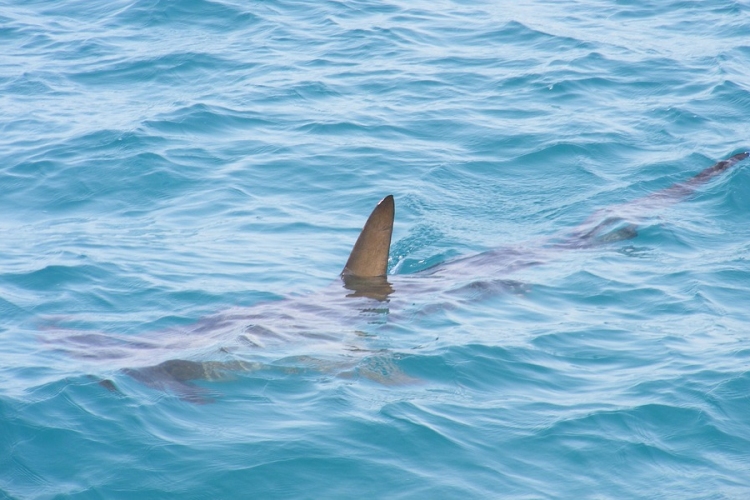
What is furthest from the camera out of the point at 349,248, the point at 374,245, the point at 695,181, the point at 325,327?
the point at 695,181

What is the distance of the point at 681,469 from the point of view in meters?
5.59

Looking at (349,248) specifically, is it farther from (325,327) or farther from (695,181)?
(695,181)

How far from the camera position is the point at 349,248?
930 cm

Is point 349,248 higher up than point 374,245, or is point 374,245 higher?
point 374,245

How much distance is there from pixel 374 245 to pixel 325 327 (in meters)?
0.93

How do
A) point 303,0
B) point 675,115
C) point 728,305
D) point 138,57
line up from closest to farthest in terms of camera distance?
point 728,305, point 675,115, point 138,57, point 303,0

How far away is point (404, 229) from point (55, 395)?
4383 mm

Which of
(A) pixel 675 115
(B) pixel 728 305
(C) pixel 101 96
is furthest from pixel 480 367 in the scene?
(C) pixel 101 96

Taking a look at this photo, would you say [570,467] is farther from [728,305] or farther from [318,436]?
[728,305]

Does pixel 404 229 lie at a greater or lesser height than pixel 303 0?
lesser

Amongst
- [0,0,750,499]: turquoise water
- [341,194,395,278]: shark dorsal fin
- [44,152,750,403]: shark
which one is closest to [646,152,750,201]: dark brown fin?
[0,0,750,499]: turquoise water

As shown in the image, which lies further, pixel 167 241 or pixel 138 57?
pixel 138 57

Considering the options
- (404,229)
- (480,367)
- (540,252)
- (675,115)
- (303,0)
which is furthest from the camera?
(303,0)

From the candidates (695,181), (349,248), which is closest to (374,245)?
(349,248)
